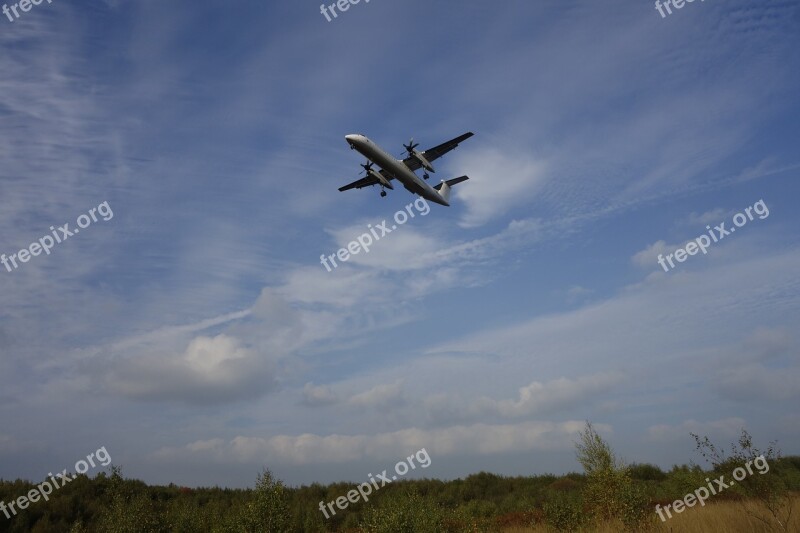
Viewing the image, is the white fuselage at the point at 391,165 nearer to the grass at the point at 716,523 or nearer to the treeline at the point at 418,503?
the treeline at the point at 418,503

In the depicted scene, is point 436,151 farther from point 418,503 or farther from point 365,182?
point 418,503

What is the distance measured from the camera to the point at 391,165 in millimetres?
45625

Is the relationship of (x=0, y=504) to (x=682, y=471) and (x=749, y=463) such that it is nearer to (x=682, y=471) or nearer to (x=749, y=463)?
(x=749, y=463)

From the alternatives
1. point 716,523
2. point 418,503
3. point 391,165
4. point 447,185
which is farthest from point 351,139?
point 716,523

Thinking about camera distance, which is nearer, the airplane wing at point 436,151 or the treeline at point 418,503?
the treeline at point 418,503

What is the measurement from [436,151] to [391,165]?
5561mm

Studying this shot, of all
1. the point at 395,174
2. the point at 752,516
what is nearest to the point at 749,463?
the point at 752,516

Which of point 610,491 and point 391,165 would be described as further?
point 391,165

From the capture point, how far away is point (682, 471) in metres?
44.2

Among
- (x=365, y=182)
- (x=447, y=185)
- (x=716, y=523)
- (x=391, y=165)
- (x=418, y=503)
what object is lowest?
(x=716, y=523)

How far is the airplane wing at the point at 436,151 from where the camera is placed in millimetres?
47125

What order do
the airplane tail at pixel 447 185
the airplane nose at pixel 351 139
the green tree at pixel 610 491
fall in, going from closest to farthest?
the green tree at pixel 610 491, the airplane nose at pixel 351 139, the airplane tail at pixel 447 185

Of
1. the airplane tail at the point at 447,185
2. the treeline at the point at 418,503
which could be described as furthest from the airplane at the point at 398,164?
the treeline at the point at 418,503

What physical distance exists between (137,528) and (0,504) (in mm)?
17739
